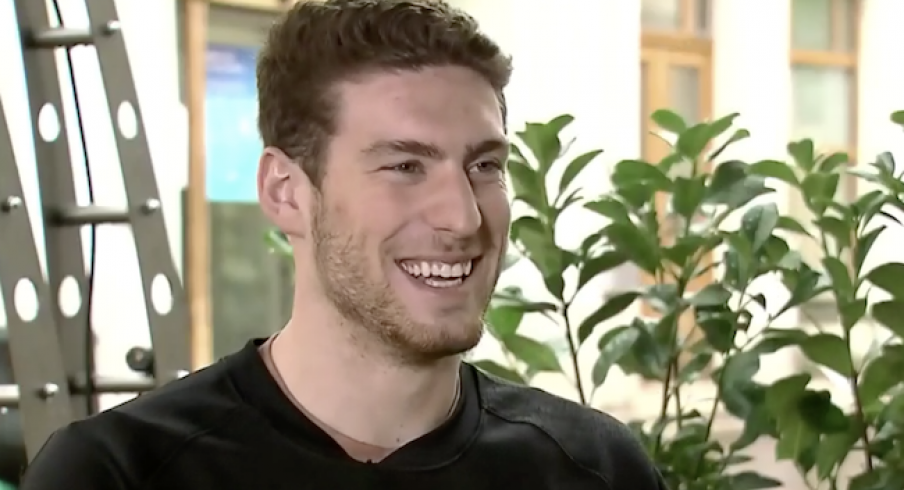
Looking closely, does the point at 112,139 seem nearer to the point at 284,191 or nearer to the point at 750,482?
the point at 284,191

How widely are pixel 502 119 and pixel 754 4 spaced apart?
5.49ft

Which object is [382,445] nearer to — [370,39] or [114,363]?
[370,39]

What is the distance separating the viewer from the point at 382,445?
110 centimetres

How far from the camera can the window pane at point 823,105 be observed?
282cm

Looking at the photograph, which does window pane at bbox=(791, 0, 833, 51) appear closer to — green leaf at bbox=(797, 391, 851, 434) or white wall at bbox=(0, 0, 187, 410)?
green leaf at bbox=(797, 391, 851, 434)

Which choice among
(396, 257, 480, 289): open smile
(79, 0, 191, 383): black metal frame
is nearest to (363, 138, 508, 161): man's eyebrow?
(396, 257, 480, 289): open smile

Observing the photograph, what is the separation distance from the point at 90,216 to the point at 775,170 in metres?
0.97

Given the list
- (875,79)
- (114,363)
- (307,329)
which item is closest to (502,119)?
(307,329)

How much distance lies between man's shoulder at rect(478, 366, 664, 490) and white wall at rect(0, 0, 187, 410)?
2.97ft

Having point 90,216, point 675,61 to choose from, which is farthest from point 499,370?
point 675,61

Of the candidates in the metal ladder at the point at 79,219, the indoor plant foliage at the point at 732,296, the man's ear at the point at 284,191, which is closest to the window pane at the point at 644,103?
the indoor plant foliage at the point at 732,296

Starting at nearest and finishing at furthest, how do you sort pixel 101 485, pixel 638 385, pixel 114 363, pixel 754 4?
pixel 101 485 → pixel 114 363 → pixel 638 385 → pixel 754 4

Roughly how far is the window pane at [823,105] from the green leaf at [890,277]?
1.28m

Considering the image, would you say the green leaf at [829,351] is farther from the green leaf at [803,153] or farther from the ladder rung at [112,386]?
the ladder rung at [112,386]
